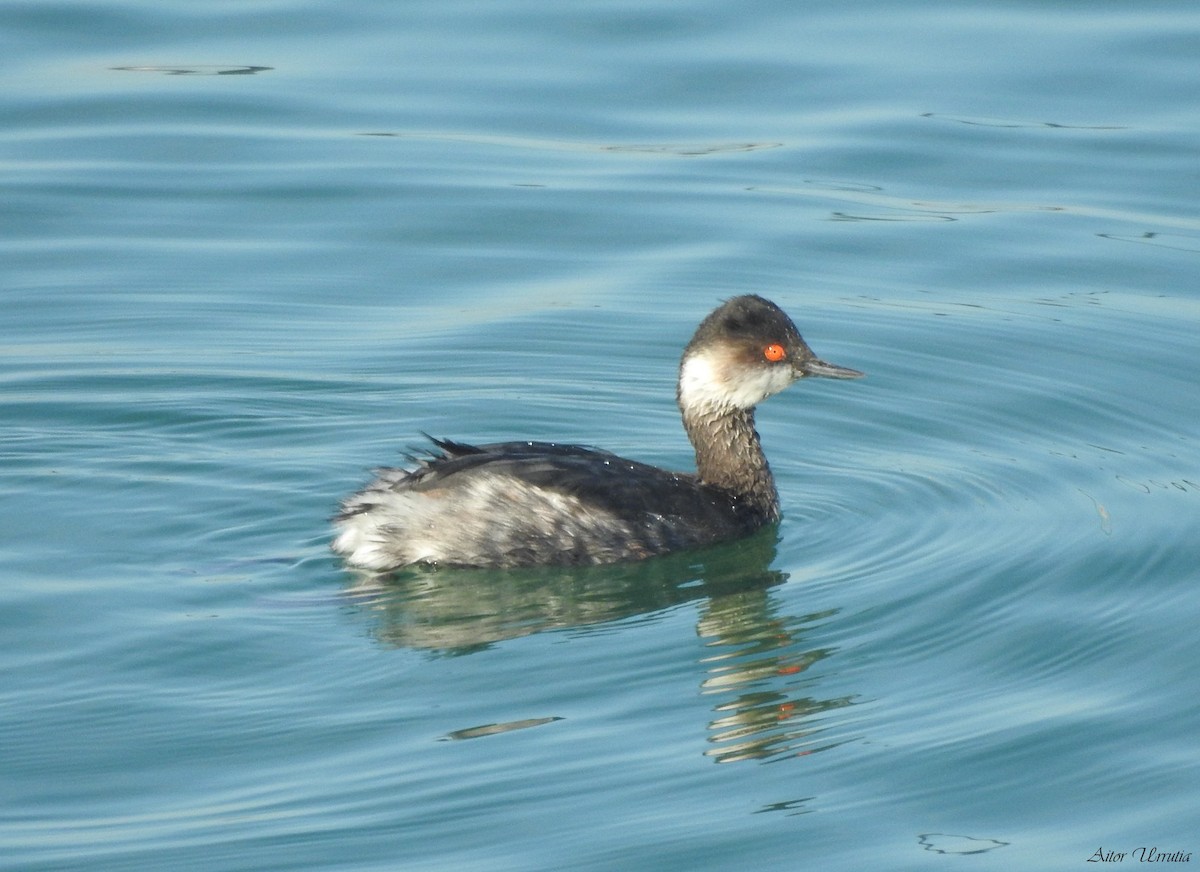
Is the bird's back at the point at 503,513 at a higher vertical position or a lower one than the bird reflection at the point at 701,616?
higher

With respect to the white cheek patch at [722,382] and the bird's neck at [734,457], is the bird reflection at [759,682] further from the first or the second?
the white cheek patch at [722,382]

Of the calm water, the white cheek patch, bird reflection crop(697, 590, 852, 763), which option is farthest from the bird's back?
the white cheek patch

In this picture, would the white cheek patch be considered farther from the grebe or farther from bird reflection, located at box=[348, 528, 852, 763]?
bird reflection, located at box=[348, 528, 852, 763]

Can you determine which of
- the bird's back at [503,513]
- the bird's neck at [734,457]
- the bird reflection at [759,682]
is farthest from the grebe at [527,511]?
the bird reflection at [759,682]

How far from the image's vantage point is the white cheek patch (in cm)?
913

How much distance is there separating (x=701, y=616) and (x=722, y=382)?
4.58 ft

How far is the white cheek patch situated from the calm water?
611 mm

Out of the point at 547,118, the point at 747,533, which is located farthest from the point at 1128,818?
the point at 547,118

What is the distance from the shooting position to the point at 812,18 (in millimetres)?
16359

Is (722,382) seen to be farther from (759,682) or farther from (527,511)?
(759,682)

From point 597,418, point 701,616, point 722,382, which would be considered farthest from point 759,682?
point 597,418

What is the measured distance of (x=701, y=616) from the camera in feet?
26.8

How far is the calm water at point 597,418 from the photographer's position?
6641mm

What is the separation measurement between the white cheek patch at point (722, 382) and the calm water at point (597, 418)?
2.01 feet
